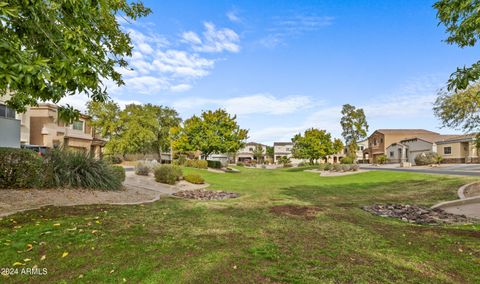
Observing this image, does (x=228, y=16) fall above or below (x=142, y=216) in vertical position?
above

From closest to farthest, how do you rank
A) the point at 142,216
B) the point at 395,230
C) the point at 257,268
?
the point at 257,268
the point at 395,230
the point at 142,216

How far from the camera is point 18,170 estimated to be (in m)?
8.77

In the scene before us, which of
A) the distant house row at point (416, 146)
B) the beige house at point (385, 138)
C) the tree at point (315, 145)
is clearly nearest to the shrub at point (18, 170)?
the distant house row at point (416, 146)

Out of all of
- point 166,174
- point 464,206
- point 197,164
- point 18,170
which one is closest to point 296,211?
point 464,206

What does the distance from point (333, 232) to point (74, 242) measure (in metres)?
5.27

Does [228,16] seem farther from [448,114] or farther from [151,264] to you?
[448,114]

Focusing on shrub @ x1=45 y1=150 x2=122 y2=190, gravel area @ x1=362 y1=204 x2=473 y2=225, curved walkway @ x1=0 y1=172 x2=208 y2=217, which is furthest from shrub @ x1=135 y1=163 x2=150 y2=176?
gravel area @ x1=362 y1=204 x2=473 y2=225

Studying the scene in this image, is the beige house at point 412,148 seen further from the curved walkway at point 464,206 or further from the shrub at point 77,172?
the shrub at point 77,172

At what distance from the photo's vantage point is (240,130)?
3488 centimetres

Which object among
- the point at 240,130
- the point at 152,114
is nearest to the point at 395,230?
the point at 240,130

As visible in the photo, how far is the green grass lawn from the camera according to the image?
11.7ft

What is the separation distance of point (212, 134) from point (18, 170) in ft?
80.8

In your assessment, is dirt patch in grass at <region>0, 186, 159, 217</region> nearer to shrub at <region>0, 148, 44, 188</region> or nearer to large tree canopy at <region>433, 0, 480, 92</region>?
shrub at <region>0, 148, 44, 188</region>

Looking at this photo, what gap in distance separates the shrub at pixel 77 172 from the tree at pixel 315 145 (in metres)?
30.5
